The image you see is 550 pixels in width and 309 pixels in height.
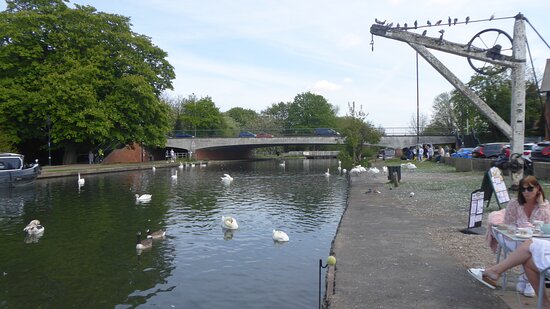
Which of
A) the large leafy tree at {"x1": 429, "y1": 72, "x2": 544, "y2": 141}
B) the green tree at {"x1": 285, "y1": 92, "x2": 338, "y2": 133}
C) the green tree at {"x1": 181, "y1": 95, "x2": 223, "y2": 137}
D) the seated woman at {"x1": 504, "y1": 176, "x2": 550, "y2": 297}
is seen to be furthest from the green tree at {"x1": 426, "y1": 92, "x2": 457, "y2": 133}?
the seated woman at {"x1": 504, "y1": 176, "x2": 550, "y2": 297}

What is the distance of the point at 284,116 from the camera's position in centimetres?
13312

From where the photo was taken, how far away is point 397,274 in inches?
275

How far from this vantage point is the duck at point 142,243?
35.9 feet

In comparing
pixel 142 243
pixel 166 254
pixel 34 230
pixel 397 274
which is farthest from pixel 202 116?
pixel 397 274

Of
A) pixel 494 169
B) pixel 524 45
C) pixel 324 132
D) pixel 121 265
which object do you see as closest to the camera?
pixel 121 265

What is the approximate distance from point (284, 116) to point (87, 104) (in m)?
96.1

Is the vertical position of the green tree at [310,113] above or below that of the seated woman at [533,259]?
above

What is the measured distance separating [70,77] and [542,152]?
35310mm

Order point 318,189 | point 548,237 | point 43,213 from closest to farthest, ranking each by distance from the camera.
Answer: point 548,237
point 43,213
point 318,189

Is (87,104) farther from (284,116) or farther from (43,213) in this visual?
(284,116)

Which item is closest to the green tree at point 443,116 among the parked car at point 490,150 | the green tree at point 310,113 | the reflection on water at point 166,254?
the green tree at point 310,113

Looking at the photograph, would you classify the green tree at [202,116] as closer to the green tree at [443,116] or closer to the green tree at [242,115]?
the green tree at [242,115]

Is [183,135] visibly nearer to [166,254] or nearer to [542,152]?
[542,152]

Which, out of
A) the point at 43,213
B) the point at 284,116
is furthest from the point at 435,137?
the point at 284,116
